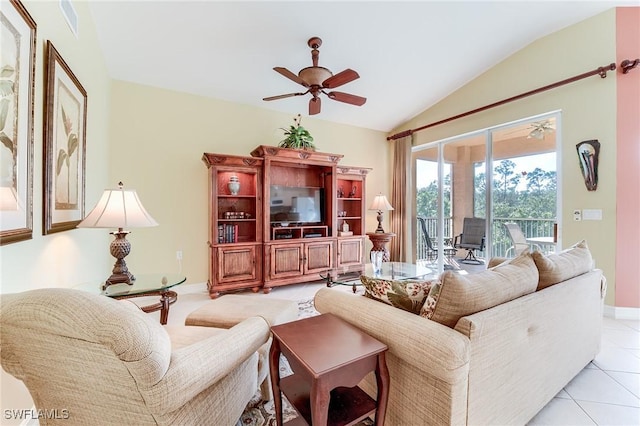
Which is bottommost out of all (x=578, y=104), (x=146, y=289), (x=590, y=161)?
(x=146, y=289)

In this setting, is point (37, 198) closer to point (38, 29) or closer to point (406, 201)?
point (38, 29)

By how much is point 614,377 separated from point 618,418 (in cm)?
52

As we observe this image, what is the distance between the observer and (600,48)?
9.99 ft

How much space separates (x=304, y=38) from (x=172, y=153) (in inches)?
89.1

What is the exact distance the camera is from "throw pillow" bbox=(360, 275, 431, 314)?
1316mm

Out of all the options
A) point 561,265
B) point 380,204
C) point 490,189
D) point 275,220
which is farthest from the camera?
point 380,204

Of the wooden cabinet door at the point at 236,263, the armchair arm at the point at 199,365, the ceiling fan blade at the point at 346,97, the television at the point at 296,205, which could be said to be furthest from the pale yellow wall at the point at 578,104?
the wooden cabinet door at the point at 236,263

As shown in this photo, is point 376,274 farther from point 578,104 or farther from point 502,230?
point 578,104

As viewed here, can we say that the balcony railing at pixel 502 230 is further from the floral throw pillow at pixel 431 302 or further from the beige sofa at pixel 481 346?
the floral throw pillow at pixel 431 302

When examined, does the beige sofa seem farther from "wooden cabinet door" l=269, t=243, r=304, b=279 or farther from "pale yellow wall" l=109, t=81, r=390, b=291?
"pale yellow wall" l=109, t=81, r=390, b=291

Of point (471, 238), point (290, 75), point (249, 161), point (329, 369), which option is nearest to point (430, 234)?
point (471, 238)

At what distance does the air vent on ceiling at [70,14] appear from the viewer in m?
1.82

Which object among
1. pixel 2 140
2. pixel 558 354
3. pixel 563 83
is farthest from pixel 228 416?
pixel 563 83

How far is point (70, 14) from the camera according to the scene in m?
A: 1.92
